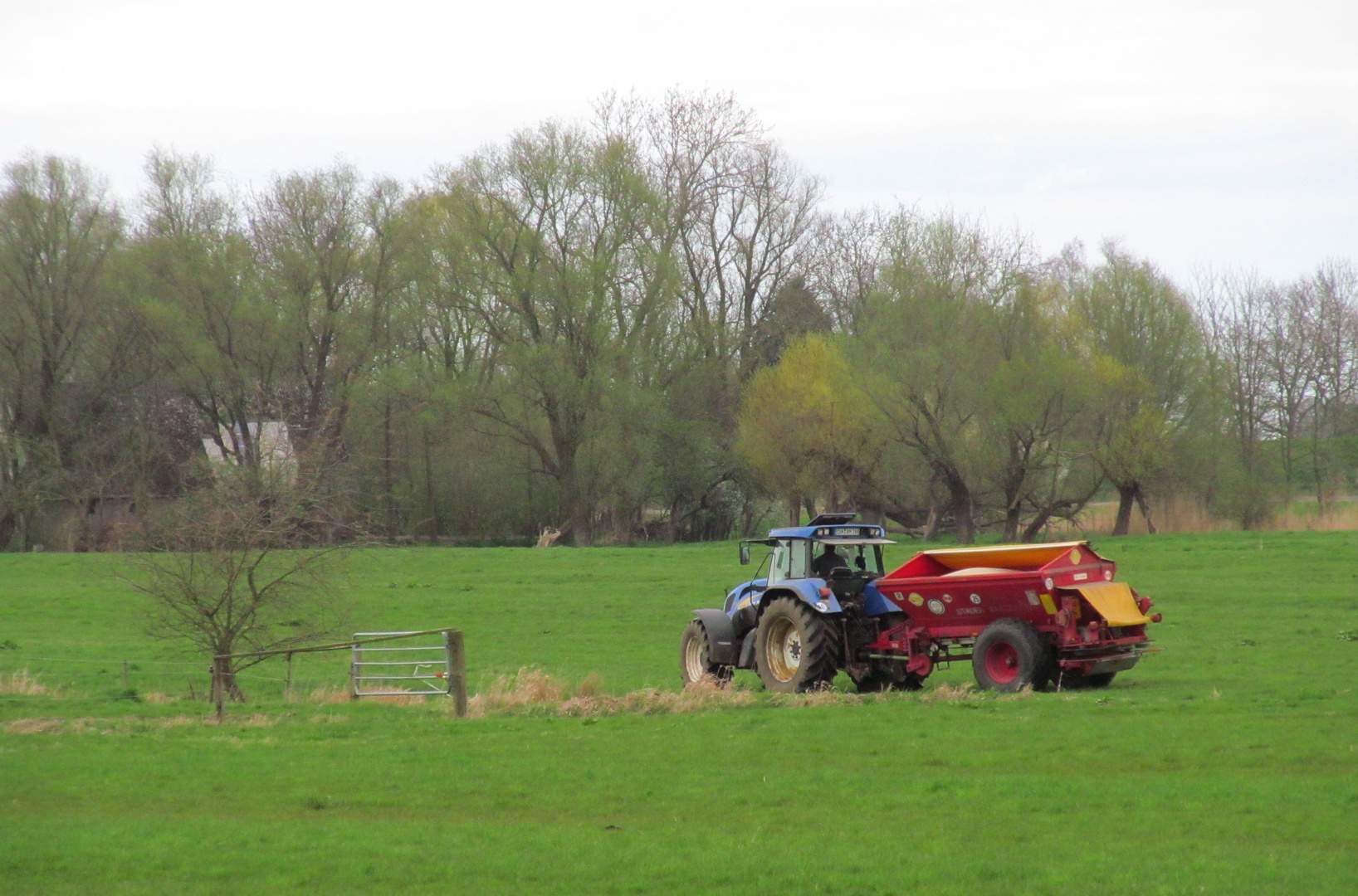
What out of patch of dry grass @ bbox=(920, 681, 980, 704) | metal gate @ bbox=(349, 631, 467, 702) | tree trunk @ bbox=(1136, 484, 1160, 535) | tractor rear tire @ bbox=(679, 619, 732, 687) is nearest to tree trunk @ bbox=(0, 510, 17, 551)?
metal gate @ bbox=(349, 631, 467, 702)

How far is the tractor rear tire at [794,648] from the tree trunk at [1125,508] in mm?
30424

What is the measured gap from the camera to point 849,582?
1669cm

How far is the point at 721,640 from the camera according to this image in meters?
17.6

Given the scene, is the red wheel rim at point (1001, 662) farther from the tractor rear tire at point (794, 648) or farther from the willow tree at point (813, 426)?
the willow tree at point (813, 426)

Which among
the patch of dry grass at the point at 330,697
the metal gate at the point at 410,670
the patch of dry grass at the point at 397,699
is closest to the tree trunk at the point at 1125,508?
the metal gate at the point at 410,670

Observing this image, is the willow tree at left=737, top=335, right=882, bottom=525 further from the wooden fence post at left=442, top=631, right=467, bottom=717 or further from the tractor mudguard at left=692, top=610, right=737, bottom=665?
the wooden fence post at left=442, top=631, right=467, bottom=717

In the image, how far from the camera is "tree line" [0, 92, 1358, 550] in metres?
44.3

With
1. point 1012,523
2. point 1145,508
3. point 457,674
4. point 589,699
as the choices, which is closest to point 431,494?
point 1012,523

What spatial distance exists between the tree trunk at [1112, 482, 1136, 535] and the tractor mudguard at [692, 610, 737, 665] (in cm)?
2989

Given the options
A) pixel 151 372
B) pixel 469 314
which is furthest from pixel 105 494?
pixel 469 314

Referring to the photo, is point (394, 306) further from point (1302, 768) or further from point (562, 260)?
point (1302, 768)

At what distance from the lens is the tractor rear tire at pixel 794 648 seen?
52.3 feet

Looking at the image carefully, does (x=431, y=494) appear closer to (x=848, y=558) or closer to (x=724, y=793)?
(x=848, y=558)

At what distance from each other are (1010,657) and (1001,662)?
0.13 m
